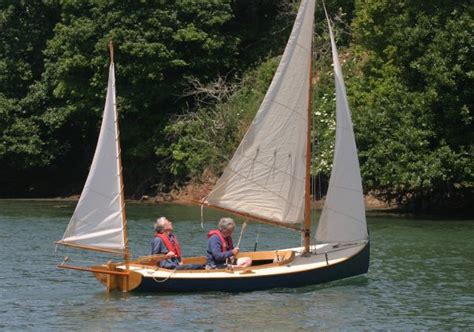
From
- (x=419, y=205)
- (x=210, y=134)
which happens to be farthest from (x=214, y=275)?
(x=210, y=134)

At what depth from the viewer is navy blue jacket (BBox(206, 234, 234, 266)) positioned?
28.3 metres

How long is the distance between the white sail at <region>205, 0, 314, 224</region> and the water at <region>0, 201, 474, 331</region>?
7.73 feet

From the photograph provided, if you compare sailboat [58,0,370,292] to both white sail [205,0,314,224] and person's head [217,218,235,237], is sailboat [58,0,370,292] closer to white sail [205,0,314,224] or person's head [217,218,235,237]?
white sail [205,0,314,224]

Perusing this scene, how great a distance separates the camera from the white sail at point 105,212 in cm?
2711

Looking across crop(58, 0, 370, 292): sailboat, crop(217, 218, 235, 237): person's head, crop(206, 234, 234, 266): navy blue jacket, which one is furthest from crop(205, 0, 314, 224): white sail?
crop(206, 234, 234, 266): navy blue jacket

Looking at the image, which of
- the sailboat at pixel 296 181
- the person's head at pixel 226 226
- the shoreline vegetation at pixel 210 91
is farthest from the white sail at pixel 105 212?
the shoreline vegetation at pixel 210 91

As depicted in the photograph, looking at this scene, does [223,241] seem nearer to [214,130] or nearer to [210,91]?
[214,130]

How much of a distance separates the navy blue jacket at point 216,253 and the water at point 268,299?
0.96 metres

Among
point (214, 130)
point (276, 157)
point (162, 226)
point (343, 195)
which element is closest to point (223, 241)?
point (162, 226)

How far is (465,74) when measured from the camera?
150 ft

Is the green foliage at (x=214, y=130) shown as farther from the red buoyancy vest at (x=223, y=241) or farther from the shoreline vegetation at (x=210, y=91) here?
the red buoyancy vest at (x=223, y=241)

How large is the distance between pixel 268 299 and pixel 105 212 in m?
4.17

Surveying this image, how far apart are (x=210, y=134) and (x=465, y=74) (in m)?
17.4

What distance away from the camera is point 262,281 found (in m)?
28.1
